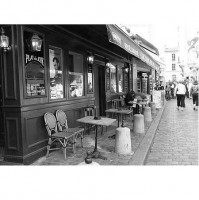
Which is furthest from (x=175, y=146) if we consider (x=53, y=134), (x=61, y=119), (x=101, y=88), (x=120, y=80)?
(x=120, y=80)

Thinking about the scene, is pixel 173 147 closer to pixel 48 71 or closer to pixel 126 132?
pixel 126 132

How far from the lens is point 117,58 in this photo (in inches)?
437

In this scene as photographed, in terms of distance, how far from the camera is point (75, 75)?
23.1 ft

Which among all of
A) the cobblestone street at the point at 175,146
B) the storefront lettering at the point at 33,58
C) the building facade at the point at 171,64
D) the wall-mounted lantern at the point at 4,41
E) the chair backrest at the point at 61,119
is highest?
the building facade at the point at 171,64

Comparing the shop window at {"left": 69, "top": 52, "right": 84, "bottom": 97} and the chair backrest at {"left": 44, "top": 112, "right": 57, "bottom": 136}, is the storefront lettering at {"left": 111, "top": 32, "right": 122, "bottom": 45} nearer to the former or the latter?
the chair backrest at {"left": 44, "top": 112, "right": 57, "bottom": 136}

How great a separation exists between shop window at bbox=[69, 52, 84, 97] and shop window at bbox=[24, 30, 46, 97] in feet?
4.95

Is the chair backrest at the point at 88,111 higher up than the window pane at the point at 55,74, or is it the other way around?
the window pane at the point at 55,74

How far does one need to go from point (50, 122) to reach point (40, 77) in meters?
1.04

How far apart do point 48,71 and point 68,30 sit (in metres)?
1.34

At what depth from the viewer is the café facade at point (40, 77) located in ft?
14.7

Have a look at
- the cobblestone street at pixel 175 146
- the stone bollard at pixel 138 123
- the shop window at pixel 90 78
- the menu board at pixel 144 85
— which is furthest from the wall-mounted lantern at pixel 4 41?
the menu board at pixel 144 85

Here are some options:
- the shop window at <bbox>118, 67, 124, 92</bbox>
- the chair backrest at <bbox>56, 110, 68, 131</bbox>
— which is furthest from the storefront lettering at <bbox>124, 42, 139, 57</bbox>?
the shop window at <bbox>118, 67, 124, 92</bbox>

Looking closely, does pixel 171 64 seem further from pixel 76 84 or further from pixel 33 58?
pixel 33 58

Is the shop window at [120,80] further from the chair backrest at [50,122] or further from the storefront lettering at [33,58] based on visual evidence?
the storefront lettering at [33,58]
